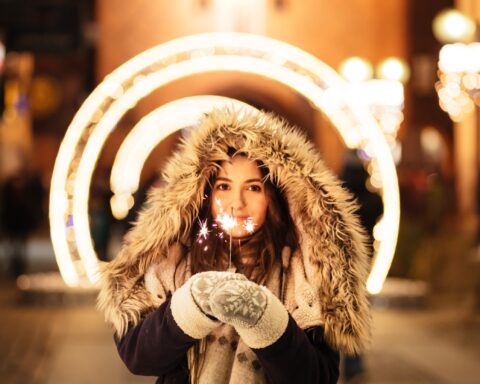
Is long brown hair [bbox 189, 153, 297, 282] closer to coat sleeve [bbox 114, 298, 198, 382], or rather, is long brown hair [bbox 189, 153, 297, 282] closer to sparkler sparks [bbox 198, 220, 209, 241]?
sparkler sparks [bbox 198, 220, 209, 241]

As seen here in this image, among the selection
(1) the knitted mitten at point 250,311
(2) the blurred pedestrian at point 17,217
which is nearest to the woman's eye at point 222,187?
(1) the knitted mitten at point 250,311

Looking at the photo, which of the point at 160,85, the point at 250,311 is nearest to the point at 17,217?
the point at 160,85

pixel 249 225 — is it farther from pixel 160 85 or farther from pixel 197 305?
pixel 160 85

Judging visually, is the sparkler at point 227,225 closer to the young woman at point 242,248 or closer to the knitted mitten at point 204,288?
the young woman at point 242,248

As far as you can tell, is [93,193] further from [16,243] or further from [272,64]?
[272,64]

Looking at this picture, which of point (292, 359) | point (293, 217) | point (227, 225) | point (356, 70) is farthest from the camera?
point (356, 70)

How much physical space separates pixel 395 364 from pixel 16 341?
4103 mm

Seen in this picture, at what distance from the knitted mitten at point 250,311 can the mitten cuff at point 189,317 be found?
0.10 m

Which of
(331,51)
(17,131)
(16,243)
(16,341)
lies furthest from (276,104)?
(17,131)

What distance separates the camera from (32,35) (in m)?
15.4

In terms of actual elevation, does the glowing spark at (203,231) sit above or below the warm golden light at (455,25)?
below

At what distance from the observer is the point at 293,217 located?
3992 millimetres

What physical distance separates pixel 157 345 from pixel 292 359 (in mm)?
424

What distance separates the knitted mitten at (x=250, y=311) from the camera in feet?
10.9
